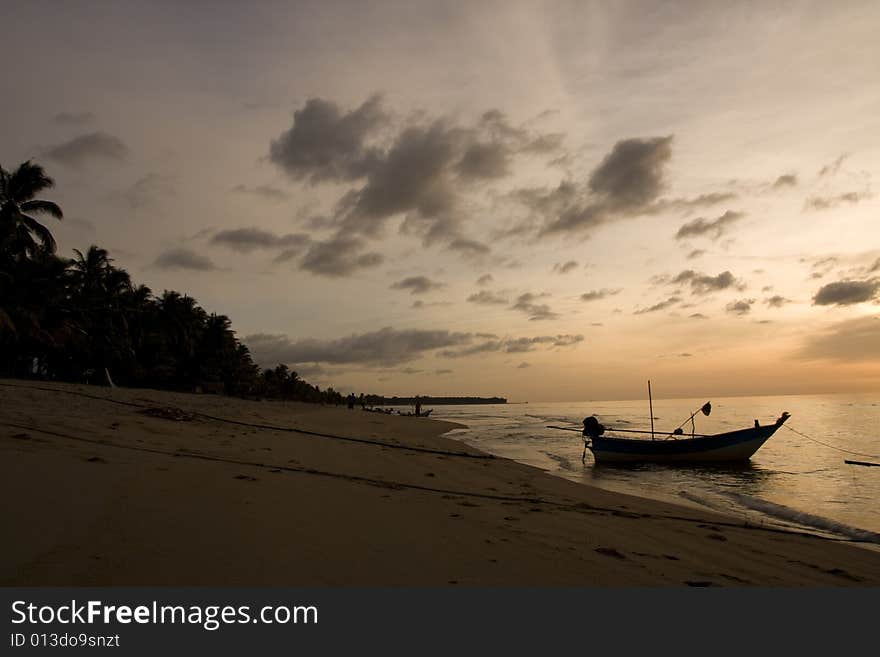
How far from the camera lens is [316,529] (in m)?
5.96

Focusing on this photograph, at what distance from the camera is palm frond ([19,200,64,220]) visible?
34.0 meters

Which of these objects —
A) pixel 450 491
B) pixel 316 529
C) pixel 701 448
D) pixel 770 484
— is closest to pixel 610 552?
pixel 316 529

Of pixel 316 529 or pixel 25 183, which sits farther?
pixel 25 183

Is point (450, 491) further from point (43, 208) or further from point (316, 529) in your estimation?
point (43, 208)

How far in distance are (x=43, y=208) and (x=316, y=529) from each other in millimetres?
40219

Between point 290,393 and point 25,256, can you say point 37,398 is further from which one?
point 290,393

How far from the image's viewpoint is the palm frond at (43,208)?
34.0 m

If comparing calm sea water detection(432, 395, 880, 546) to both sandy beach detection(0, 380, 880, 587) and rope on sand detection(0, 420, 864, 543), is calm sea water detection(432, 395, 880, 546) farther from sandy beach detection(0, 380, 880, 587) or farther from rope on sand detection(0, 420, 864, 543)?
sandy beach detection(0, 380, 880, 587)

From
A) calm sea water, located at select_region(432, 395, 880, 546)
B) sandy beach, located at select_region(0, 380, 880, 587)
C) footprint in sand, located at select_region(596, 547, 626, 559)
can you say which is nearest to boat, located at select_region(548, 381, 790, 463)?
calm sea water, located at select_region(432, 395, 880, 546)

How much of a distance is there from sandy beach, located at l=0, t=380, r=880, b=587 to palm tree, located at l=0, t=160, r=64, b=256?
28.1 meters

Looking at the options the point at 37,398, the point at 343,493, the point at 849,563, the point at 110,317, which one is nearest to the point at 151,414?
the point at 37,398

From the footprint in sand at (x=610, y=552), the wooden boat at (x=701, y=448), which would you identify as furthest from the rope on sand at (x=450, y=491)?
the wooden boat at (x=701, y=448)

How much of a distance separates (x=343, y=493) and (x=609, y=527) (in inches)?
179

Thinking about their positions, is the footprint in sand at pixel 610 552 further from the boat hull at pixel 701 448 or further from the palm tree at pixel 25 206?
the palm tree at pixel 25 206
